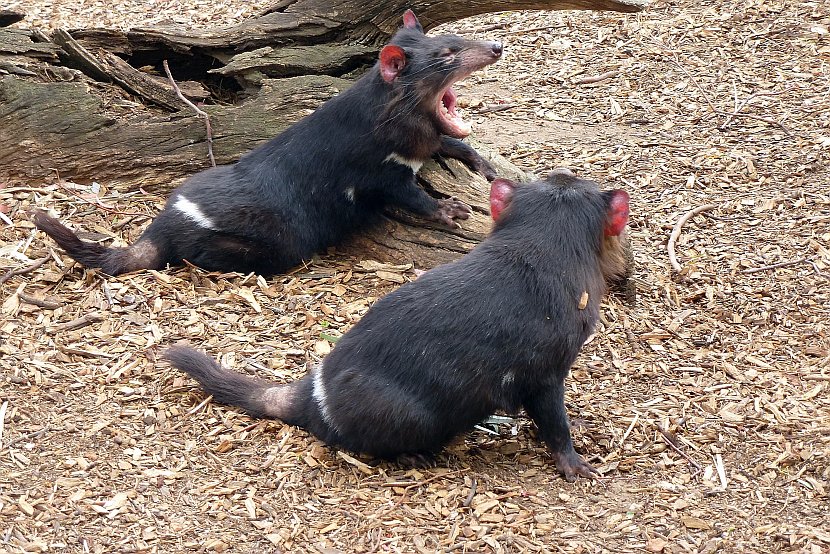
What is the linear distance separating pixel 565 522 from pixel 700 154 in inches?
131

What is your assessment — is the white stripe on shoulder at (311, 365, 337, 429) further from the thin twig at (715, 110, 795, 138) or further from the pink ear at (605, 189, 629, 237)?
the thin twig at (715, 110, 795, 138)

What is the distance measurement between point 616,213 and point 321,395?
130cm

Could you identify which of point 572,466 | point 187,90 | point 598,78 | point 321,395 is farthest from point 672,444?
point 598,78

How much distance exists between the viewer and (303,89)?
5461 millimetres

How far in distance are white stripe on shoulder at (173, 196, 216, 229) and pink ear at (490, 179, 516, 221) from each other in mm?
1716

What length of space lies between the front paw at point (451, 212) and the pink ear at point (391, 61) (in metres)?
0.68

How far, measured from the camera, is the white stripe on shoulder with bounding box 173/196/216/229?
479 centimetres

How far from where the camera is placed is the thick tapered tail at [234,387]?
147 inches

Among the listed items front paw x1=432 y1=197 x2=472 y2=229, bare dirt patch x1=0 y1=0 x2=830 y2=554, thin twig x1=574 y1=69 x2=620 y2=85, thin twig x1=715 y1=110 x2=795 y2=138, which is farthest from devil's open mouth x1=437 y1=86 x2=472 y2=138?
thin twig x1=574 y1=69 x2=620 y2=85

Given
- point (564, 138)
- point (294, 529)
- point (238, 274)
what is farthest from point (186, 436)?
point (564, 138)

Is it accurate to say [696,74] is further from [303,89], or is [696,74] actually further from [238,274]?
[238,274]

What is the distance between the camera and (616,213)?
3615 mm

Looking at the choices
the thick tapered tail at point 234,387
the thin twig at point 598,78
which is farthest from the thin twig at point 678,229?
the thick tapered tail at point 234,387

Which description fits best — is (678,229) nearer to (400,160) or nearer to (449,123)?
(449,123)
